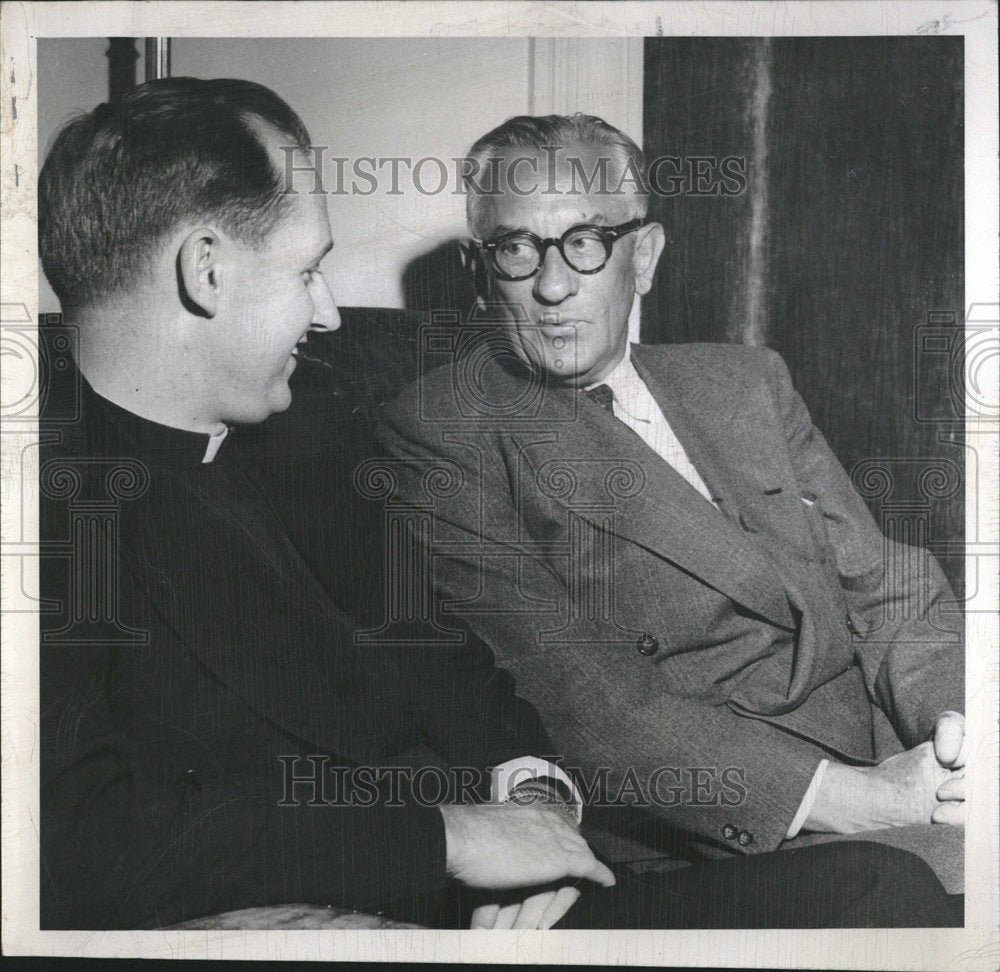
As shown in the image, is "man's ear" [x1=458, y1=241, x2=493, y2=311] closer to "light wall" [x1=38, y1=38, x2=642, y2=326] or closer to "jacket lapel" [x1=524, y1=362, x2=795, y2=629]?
"light wall" [x1=38, y1=38, x2=642, y2=326]

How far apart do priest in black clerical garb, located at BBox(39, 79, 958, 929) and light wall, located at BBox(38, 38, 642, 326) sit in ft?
Answer: 0.18

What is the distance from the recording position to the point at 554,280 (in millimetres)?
2020

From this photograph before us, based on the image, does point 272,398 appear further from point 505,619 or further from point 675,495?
point 675,495

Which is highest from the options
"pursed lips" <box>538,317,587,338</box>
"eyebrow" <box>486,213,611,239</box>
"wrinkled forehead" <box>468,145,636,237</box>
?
"wrinkled forehead" <box>468,145,636,237</box>

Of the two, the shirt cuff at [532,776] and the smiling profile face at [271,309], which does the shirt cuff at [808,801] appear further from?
the smiling profile face at [271,309]

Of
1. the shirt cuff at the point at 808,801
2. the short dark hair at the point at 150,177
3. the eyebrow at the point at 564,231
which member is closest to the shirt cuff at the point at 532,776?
the shirt cuff at the point at 808,801

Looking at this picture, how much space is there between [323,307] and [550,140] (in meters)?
0.56

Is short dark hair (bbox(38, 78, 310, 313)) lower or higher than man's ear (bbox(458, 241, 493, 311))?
higher

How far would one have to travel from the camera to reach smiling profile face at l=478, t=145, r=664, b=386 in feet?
6.64

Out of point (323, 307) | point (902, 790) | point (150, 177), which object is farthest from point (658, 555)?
point (150, 177)

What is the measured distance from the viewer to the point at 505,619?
2014 mm

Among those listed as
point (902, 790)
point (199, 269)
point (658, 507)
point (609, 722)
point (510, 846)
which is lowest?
point (510, 846)

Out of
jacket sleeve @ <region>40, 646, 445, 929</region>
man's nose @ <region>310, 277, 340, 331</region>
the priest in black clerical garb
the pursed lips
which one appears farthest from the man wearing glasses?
jacket sleeve @ <region>40, 646, 445, 929</region>

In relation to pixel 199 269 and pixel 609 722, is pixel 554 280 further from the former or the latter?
pixel 609 722
